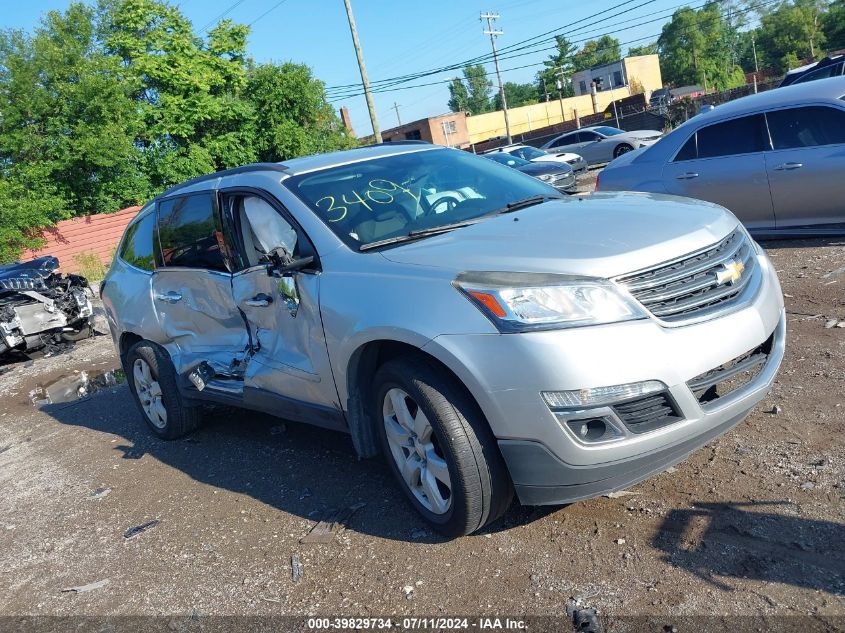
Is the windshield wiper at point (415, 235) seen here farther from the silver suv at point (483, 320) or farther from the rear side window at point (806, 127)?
the rear side window at point (806, 127)

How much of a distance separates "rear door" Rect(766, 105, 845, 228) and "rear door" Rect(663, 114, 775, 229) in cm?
11

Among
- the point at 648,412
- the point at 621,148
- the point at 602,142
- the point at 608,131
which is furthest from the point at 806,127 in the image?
the point at 608,131

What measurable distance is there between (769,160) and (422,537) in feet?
18.9

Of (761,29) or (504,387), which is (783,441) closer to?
(504,387)

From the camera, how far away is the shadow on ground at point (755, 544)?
9.26 feet

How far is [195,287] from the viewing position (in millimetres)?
5105

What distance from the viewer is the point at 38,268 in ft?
37.2

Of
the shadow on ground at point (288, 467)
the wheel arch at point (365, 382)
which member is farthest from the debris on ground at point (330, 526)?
the wheel arch at point (365, 382)

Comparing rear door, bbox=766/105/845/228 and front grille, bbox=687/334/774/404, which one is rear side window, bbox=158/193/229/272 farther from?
→ rear door, bbox=766/105/845/228

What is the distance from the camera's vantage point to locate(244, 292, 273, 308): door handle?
14.1ft

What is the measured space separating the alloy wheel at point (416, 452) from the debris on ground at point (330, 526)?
1.72 feet

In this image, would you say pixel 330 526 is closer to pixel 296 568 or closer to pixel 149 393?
pixel 296 568

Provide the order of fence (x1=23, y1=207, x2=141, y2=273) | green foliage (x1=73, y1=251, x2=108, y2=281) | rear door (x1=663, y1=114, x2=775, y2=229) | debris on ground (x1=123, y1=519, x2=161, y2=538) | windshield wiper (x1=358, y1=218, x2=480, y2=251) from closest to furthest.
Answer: windshield wiper (x1=358, y1=218, x2=480, y2=251) < debris on ground (x1=123, y1=519, x2=161, y2=538) < rear door (x1=663, y1=114, x2=775, y2=229) < green foliage (x1=73, y1=251, x2=108, y2=281) < fence (x1=23, y1=207, x2=141, y2=273)

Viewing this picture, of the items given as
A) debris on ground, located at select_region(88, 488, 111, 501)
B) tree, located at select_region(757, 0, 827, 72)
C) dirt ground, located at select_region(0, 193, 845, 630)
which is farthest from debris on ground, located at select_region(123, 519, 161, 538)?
tree, located at select_region(757, 0, 827, 72)
